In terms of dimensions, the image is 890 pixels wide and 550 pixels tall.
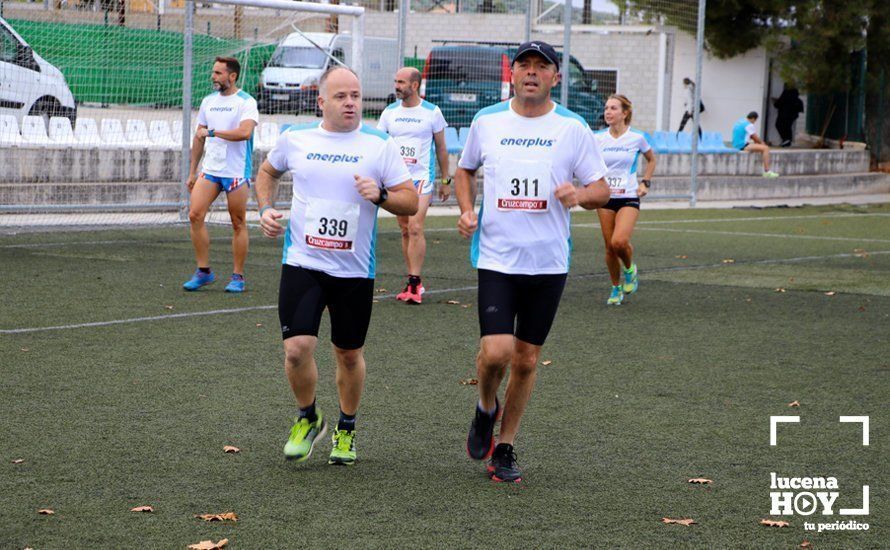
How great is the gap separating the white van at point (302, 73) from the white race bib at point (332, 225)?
44.6ft

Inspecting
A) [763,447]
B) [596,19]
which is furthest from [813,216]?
[763,447]

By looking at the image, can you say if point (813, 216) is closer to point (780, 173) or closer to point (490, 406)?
point (780, 173)

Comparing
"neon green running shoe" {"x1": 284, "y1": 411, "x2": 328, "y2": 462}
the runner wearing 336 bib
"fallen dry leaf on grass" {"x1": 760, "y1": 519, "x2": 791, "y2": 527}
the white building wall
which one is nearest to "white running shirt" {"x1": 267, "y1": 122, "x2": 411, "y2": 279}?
"neon green running shoe" {"x1": 284, "y1": 411, "x2": 328, "y2": 462}

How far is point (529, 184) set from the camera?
21.2 feet

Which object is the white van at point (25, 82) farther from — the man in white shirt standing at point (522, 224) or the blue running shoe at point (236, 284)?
the man in white shirt standing at point (522, 224)

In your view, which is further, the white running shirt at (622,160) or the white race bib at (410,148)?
the white race bib at (410,148)

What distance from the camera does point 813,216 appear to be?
25.7 metres

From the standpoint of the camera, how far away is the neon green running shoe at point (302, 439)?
21.2 feet

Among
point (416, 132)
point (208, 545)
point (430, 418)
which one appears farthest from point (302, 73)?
point (208, 545)

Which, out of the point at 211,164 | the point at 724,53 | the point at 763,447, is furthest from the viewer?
the point at 724,53

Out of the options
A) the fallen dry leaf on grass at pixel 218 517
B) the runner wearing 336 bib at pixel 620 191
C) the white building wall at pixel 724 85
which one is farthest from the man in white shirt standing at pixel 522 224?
the white building wall at pixel 724 85

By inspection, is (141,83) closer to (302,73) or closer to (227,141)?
(302,73)

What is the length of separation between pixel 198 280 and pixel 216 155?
46.8 inches

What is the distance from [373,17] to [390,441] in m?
20.3
